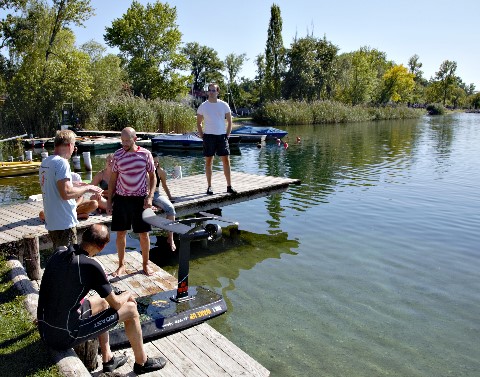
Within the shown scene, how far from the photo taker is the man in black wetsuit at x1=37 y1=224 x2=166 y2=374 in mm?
3799

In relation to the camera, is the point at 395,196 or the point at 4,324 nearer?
the point at 4,324

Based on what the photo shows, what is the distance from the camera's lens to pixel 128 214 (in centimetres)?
647

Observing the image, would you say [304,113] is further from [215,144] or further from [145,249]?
[145,249]

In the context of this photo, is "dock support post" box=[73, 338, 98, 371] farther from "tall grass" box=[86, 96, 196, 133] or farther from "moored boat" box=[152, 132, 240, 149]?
"tall grass" box=[86, 96, 196, 133]

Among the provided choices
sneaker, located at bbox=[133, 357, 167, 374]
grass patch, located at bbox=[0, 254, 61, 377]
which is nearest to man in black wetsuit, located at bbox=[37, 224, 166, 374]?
grass patch, located at bbox=[0, 254, 61, 377]

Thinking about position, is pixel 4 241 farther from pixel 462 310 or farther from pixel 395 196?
pixel 395 196

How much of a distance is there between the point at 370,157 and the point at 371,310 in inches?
754

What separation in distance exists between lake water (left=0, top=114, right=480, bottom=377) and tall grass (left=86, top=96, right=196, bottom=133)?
17557 mm

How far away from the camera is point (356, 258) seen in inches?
362

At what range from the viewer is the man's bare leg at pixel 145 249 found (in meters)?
6.55

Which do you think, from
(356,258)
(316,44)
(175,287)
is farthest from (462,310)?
(316,44)

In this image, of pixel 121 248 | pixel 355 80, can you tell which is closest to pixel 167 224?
pixel 121 248

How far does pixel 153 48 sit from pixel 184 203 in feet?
148

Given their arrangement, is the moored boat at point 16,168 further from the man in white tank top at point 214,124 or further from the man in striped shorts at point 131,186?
the man in striped shorts at point 131,186
